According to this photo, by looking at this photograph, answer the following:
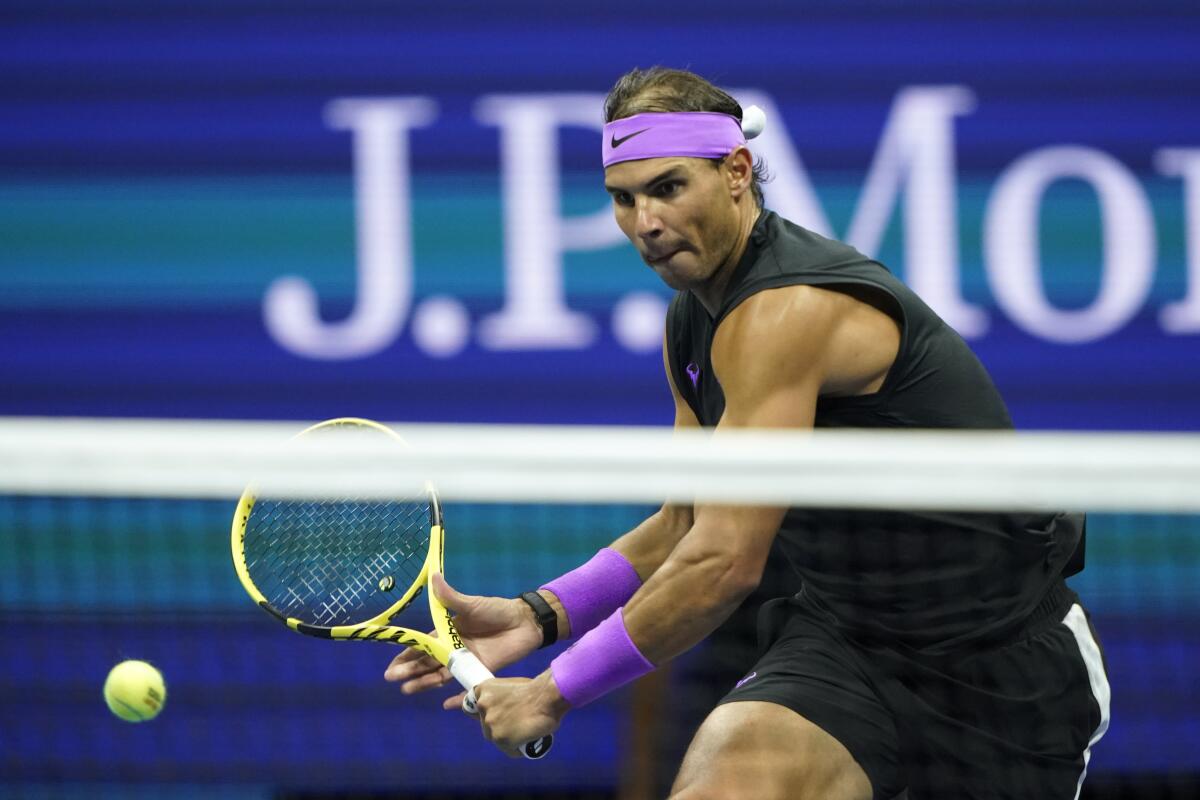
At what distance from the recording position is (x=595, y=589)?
3936mm

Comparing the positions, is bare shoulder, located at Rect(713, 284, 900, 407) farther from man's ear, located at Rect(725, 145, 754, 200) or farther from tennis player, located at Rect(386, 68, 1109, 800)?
man's ear, located at Rect(725, 145, 754, 200)

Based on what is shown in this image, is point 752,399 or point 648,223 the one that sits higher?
point 648,223

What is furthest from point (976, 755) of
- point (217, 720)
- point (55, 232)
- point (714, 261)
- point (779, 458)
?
point (55, 232)

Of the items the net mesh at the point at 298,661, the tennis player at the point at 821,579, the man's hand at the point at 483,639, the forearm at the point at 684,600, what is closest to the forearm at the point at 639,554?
the man's hand at the point at 483,639

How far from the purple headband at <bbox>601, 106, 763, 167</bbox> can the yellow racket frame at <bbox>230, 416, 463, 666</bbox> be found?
2.41ft

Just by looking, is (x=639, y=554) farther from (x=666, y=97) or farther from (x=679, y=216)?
(x=666, y=97)

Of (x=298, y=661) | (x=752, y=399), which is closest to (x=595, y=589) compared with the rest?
(x=752, y=399)

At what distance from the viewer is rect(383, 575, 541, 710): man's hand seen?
3740 mm

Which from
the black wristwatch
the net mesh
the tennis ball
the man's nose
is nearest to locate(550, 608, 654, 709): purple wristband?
the black wristwatch

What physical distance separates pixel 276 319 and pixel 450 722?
1.43 meters

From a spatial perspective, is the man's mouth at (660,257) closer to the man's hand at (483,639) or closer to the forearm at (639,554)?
Result: the forearm at (639,554)

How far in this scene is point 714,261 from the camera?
11.8 feet

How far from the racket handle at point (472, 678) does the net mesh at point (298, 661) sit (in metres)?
1.90

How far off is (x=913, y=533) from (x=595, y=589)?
75cm
